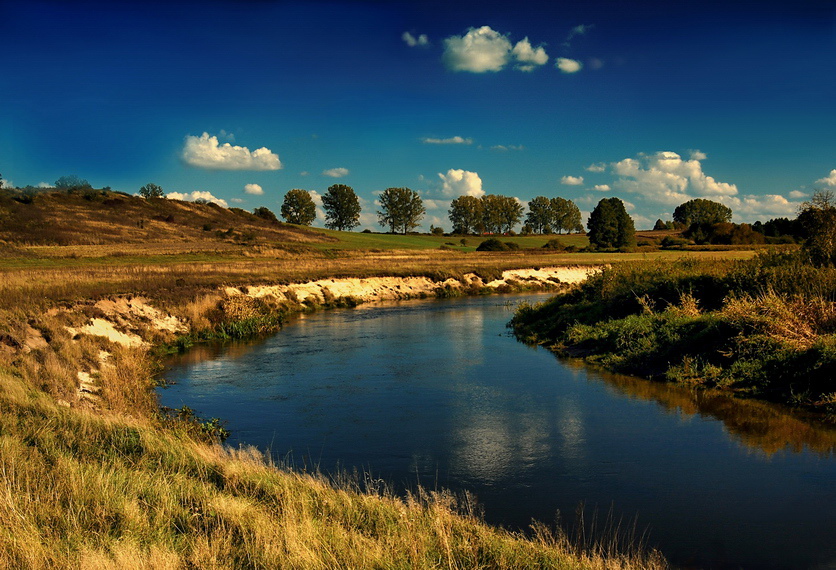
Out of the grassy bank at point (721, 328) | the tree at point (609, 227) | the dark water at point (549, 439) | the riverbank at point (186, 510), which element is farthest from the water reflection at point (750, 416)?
the tree at point (609, 227)

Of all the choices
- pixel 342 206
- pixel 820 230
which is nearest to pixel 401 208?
pixel 342 206

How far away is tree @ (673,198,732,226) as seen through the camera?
15862 centimetres

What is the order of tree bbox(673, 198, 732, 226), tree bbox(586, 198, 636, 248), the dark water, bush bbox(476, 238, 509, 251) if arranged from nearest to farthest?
1. the dark water
2. bush bbox(476, 238, 509, 251)
3. tree bbox(586, 198, 636, 248)
4. tree bbox(673, 198, 732, 226)

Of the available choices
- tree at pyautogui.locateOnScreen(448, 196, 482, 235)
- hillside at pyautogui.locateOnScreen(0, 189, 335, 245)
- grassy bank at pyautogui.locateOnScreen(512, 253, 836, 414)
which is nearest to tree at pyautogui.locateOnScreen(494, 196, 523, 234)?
tree at pyautogui.locateOnScreen(448, 196, 482, 235)

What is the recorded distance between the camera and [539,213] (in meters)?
178

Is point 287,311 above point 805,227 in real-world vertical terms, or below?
below

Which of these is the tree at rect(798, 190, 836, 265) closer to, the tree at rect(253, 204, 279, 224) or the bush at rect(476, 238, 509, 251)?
the bush at rect(476, 238, 509, 251)

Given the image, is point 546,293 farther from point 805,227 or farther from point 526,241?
point 526,241

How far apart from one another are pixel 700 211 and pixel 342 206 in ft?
308

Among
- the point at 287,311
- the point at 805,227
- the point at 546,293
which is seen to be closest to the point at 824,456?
the point at 805,227

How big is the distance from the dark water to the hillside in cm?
6135

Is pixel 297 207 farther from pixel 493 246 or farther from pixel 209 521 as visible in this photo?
pixel 209 521

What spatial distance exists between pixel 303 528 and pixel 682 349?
1712 centimetres

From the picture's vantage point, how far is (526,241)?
132750mm
